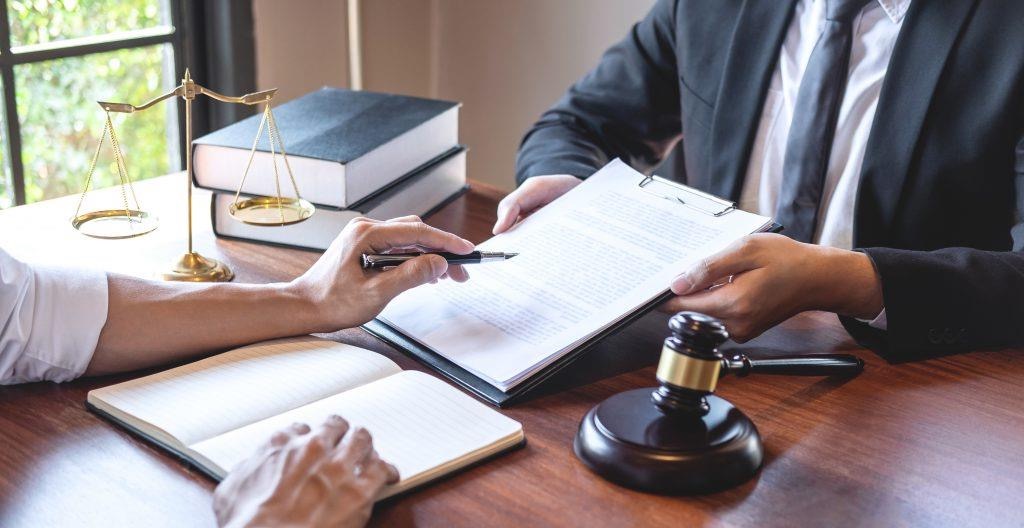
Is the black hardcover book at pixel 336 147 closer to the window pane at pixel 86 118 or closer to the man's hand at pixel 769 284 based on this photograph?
the man's hand at pixel 769 284

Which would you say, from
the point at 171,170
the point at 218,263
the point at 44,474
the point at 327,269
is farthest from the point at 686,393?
the point at 171,170

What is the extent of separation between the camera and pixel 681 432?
0.94 metres

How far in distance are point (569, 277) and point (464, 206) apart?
0.54 meters

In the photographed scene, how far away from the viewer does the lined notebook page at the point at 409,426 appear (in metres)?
0.91

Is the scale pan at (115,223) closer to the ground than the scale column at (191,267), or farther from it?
farther from it

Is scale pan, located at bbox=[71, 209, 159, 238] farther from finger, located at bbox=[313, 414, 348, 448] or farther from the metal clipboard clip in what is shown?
the metal clipboard clip

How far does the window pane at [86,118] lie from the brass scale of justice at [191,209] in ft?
3.07

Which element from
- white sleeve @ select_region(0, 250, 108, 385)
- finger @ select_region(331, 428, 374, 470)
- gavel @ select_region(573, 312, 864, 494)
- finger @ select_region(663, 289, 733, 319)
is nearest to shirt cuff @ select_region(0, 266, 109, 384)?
white sleeve @ select_region(0, 250, 108, 385)

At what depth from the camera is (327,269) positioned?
1208 mm

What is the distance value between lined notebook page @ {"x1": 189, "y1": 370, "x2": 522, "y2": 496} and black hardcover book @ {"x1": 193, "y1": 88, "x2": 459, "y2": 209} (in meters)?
0.49

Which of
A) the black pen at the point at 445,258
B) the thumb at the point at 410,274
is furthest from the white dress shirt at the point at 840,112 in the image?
the thumb at the point at 410,274

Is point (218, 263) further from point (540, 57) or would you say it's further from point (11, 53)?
point (540, 57)

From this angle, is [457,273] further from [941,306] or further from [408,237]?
[941,306]

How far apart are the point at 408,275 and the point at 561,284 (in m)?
0.19
